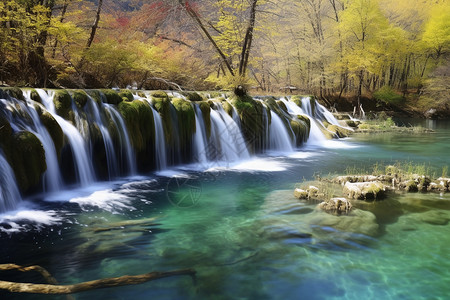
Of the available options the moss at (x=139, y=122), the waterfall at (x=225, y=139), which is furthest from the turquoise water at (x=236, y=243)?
the waterfall at (x=225, y=139)

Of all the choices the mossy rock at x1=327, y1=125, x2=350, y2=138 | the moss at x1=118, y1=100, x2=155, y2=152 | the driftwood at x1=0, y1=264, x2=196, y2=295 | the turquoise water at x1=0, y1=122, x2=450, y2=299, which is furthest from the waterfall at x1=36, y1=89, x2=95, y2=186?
the mossy rock at x1=327, y1=125, x2=350, y2=138

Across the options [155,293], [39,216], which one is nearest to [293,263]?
[155,293]

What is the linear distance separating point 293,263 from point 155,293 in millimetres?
1854

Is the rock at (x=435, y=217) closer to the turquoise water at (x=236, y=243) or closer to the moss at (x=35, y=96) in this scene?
the turquoise water at (x=236, y=243)

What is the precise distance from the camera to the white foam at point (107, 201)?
6.80 meters

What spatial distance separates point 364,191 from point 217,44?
51.8ft

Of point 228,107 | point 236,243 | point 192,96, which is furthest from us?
point 228,107

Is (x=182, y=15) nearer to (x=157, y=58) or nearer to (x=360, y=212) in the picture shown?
(x=157, y=58)

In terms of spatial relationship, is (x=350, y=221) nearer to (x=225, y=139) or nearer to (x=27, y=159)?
(x=27, y=159)

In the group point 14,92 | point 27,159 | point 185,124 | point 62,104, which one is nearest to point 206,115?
point 185,124

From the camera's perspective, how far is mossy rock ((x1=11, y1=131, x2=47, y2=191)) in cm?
680

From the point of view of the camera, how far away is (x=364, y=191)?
718 centimetres

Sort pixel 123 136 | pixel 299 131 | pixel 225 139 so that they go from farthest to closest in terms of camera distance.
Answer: pixel 299 131
pixel 225 139
pixel 123 136

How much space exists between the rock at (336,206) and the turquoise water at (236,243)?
0.72ft
